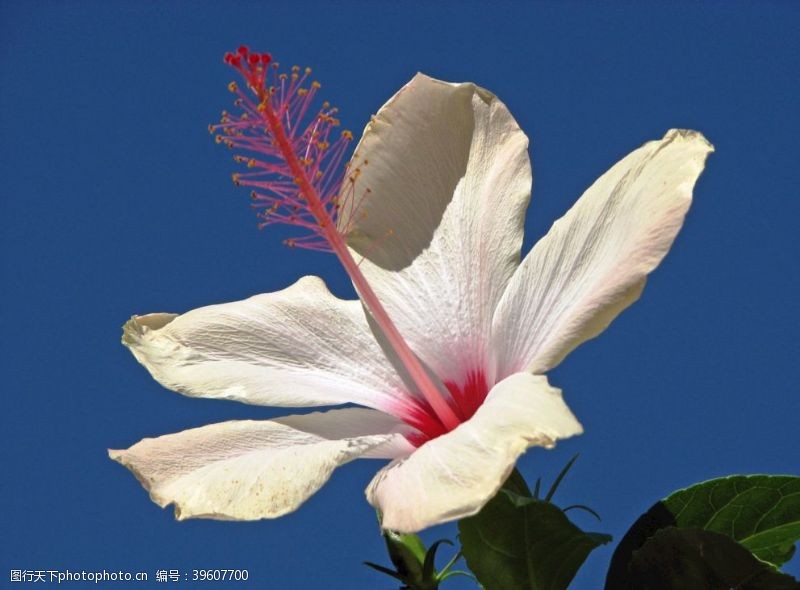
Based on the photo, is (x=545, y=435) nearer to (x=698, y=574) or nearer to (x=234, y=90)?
(x=698, y=574)

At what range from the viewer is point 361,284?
1.33 metres

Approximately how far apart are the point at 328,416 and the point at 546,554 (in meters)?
0.32

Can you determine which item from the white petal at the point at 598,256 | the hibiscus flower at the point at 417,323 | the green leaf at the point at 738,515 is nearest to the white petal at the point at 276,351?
the hibiscus flower at the point at 417,323

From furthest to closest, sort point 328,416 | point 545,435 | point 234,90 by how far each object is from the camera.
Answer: point 234,90 < point 328,416 < point 545,435

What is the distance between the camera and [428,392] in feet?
4.25

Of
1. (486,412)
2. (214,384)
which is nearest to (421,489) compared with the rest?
(486,412)

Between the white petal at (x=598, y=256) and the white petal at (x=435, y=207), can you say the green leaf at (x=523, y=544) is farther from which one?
the white petal at (x=435, y=207)

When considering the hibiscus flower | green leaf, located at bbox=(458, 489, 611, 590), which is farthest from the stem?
green leaf, located at bbox=(458, 489, 611, 590)

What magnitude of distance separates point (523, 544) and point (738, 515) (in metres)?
0.30

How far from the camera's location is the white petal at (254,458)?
3.47ft

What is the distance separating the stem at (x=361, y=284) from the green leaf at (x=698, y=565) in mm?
295

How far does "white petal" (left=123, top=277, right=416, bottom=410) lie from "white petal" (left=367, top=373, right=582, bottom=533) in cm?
29

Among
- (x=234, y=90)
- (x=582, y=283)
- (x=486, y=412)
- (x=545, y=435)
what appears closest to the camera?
(x=545, y=435)

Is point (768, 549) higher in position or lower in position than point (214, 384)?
lower
